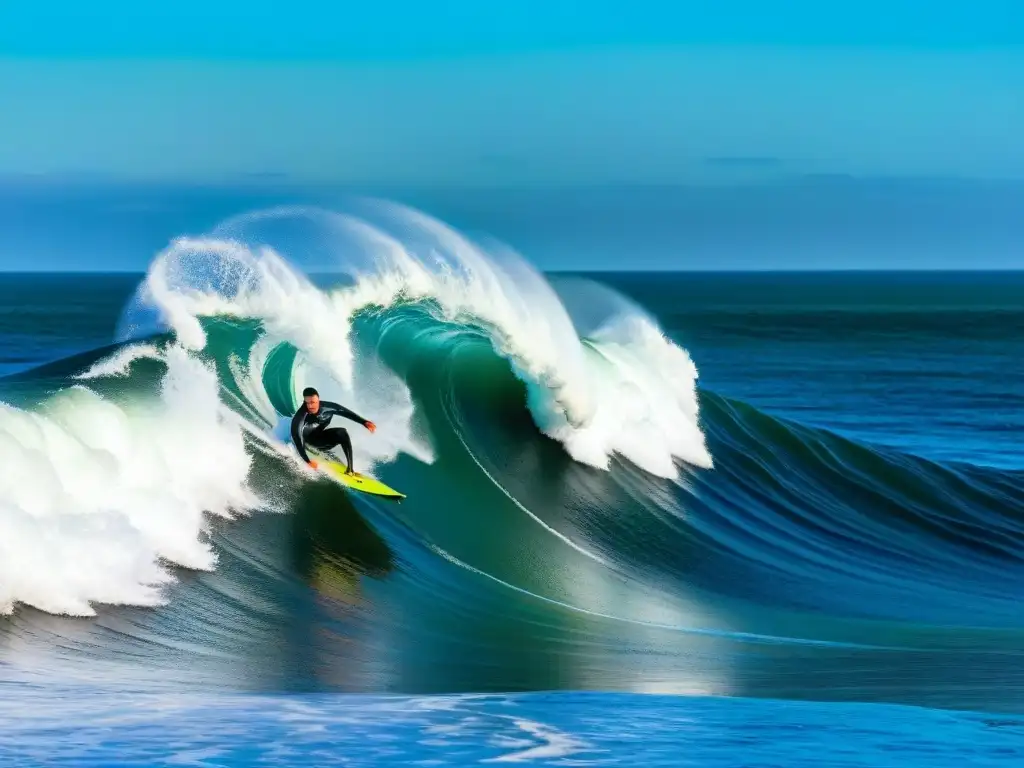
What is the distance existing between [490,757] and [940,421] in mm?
23715

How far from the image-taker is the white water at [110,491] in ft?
26.8

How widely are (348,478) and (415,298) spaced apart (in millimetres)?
4565

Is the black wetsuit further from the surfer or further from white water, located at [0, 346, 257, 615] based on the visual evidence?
white water, located at [0, 346, 257, 615]

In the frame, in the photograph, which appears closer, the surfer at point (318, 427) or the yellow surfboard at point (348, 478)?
the surfer at point (318, 427)

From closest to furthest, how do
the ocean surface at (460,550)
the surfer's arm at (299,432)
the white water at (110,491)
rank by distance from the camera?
1. the ocean surface at (460,550)
2. the white water at (110,491)
3. the surfer's arm at (299,432)

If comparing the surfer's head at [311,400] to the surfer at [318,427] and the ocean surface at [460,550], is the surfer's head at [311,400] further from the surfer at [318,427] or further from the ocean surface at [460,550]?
the ocean surface at [460,550]

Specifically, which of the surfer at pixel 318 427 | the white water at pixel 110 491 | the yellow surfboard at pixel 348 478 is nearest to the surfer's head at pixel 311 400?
the surfer at pixel 318 427

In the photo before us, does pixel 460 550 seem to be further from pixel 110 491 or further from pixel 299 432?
pixel 110 491

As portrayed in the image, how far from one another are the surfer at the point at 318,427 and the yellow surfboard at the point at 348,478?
0.05 m

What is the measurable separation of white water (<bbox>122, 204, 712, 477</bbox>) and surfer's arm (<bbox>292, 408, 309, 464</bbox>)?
1.36m

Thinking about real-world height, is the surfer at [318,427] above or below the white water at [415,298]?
below

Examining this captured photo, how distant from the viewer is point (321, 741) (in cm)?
622

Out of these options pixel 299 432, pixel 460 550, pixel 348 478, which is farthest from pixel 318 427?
pixel 460 550

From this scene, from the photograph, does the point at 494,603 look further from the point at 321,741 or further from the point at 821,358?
the point at 821,358
